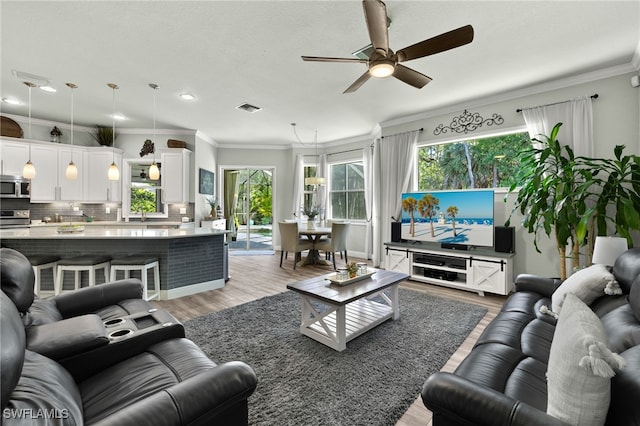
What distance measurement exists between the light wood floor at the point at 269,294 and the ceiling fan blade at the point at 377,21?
246 cm

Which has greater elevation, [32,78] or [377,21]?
[32,78]

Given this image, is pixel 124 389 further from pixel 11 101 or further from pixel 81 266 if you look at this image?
pixel 11 101

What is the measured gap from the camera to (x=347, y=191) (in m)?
6.96

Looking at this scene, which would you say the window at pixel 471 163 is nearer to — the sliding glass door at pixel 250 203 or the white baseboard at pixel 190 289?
the white baseboard at pixel 190 289

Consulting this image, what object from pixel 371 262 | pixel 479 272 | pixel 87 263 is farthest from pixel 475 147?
pixel 87 263

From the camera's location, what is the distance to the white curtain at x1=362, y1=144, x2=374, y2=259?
242 inches

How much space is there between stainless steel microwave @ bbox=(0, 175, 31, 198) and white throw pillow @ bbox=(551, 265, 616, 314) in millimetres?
7590

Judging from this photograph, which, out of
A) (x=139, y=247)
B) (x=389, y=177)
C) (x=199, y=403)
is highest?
(x=389, y=177)

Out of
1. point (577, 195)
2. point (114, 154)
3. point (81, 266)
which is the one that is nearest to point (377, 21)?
point (577, 195)

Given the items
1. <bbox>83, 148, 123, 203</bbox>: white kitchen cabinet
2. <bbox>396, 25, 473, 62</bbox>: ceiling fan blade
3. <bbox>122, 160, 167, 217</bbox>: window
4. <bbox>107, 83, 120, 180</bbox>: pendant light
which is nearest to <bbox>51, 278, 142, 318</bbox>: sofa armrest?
<bbox>107, 83, 120, 180</bbox>: pendant light

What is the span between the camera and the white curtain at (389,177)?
5.05m

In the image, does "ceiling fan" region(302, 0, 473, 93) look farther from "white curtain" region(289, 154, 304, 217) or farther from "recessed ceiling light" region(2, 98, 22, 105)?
"recessed ceiling light" region(2, 98, 22, 105)

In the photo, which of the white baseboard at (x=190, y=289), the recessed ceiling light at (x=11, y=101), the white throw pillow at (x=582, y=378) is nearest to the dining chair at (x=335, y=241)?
the white baseboard at (x=190, y=289)

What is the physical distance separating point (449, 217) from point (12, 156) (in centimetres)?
757
